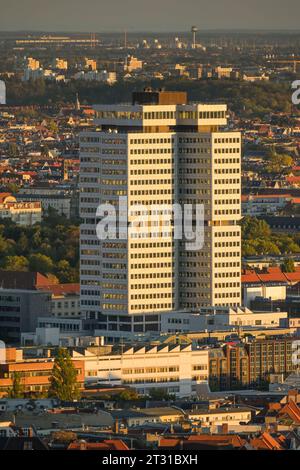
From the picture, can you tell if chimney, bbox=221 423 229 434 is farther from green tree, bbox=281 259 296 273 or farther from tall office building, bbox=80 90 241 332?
green tree, bbox=281 259 296 273

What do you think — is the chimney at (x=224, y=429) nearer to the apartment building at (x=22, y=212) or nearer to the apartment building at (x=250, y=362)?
the apartment building at (x=250, y=362)

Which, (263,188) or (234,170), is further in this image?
(263,188)

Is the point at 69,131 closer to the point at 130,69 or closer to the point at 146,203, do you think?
the point at 130,69

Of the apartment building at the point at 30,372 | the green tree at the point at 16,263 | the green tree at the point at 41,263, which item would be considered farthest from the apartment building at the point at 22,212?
the apartment building at the point at 30,372

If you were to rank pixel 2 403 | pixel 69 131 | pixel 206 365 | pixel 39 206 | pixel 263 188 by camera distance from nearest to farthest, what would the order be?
pixel 2 403 → pixel 206 365 → pixel 39 206 → pixel 263 188 → pixel 69 131

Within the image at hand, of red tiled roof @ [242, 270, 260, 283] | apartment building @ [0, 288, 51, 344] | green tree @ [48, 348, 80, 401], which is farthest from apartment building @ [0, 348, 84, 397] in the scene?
red tiled roof @ [242, 270, 260, 283]

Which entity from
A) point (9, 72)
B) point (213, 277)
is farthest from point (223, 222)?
point (9, 72)
